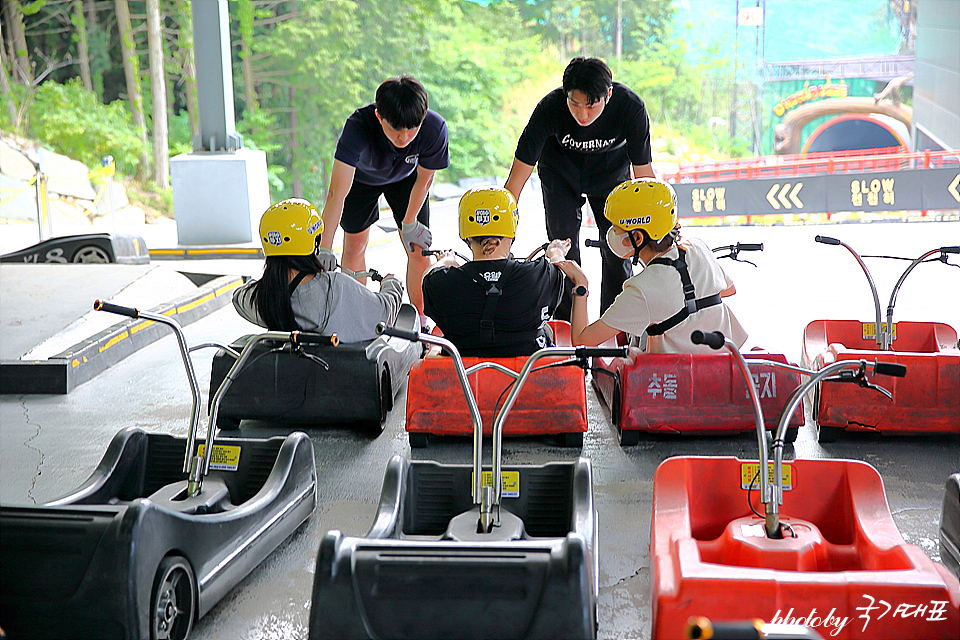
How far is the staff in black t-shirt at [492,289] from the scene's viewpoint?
12.3ft

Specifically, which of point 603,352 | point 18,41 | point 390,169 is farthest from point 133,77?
point 603,352

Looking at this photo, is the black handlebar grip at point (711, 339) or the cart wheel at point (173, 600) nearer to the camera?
the black handlebar grip at point (711, 339)

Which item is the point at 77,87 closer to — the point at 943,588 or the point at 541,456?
the point at 541,456

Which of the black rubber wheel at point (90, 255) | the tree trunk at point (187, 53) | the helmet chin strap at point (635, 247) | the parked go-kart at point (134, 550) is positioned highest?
the tree trunk at point (187, 53)

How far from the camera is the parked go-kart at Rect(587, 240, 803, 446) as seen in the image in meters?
3.78

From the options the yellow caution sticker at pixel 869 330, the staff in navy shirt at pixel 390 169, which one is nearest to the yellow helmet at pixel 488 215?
the staff in navy shirt at pixel 390 169

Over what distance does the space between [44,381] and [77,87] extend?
18.7m

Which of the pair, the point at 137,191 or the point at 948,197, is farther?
the point at 137,191

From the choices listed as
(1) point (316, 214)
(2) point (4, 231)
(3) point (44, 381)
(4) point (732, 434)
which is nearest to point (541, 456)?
(4) point (732, 434)

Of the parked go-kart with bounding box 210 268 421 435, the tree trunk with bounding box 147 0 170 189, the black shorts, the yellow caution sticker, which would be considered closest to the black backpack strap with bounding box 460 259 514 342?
the parked go-kart with bounding box 210 268 421 435

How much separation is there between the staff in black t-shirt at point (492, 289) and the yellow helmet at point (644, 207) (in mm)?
444

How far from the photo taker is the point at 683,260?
3.62 metres

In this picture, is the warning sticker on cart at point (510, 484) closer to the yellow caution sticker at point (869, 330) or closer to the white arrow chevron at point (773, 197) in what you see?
the yellow caution sticker at point (869, 330)

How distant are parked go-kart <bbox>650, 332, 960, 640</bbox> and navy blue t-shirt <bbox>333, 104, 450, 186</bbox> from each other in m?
2.84
